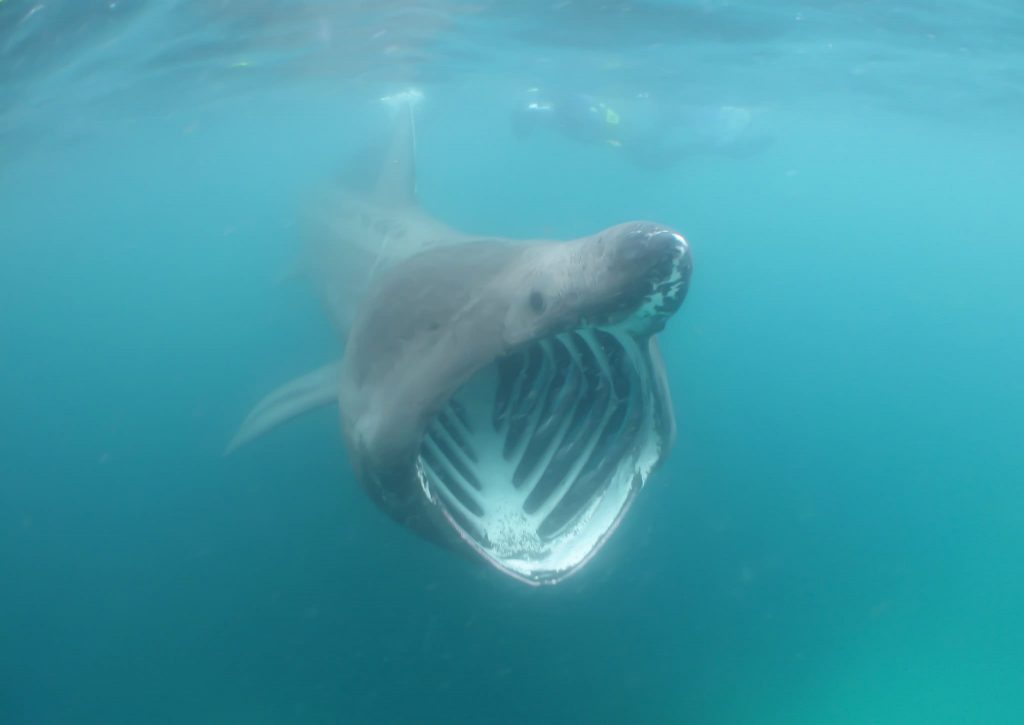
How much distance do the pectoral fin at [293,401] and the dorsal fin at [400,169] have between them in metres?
3.15

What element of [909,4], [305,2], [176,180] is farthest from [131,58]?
[176,180]

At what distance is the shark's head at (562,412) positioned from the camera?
3158 millimetres

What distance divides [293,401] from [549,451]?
3.38m

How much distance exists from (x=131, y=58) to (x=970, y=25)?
18.6 meters

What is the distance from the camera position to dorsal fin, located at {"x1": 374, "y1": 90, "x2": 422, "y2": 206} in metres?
9.31

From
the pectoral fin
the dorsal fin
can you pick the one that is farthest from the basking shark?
the dorsal fin

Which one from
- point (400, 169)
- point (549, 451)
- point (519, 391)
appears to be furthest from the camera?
point (400, 169)

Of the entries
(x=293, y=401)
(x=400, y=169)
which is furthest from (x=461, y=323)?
(x=400, y=169)

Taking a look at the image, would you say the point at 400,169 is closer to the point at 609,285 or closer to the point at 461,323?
the point at 461,323

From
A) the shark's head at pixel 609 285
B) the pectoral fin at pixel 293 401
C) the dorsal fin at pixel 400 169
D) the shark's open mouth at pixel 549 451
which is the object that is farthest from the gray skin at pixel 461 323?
the dorsal fin at pixel 400 169

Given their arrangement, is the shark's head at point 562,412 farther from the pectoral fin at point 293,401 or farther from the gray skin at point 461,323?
the pectoral fin at point 293,401

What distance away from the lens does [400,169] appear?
979 cm

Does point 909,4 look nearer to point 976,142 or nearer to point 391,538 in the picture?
point 391,538

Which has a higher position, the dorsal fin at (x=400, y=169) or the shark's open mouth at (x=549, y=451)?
the shark's open mouth at (x=549, y=451)
